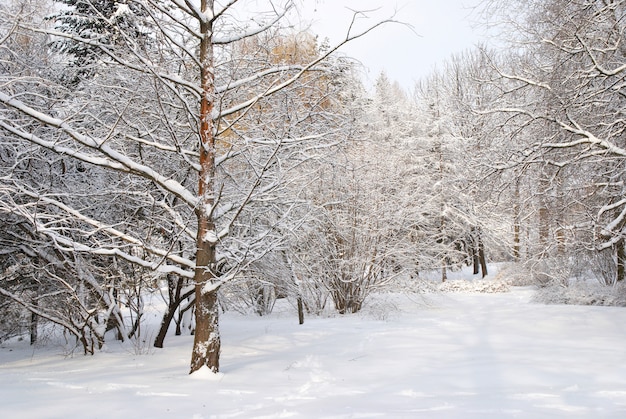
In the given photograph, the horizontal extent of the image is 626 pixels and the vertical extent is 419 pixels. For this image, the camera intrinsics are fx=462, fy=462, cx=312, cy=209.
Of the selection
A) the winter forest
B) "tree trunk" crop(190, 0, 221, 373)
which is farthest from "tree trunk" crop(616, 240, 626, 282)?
"tree trunk" crop(190, 0, 221, 373)

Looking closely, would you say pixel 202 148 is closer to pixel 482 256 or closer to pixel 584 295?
pixel 584 295

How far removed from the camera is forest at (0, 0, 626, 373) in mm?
4883

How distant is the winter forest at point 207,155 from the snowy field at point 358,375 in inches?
10.5

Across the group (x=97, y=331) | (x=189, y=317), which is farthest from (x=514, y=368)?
(x=189, y=317)

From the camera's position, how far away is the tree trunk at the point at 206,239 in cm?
479

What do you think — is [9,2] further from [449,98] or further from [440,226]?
[449,98]

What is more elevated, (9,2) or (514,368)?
(9,2)

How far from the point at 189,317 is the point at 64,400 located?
6.01m

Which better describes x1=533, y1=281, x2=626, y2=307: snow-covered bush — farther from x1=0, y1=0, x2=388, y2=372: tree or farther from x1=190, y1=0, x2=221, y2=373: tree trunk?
x1=190, y1=0, x2=221, y2=373: tree trunk

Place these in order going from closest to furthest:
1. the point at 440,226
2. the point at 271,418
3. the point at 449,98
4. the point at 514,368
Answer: the point at 271,418 < the point at 514,368 < the point at 440,226 < the point at 449,98

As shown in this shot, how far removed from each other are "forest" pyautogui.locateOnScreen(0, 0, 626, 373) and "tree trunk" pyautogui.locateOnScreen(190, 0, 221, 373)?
0.07 ft

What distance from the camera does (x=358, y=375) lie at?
16.4 ft

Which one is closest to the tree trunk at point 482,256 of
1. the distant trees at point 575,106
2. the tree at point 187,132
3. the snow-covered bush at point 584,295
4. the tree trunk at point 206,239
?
the snow-covered bush at point 584,295

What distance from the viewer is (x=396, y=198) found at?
1310cm
